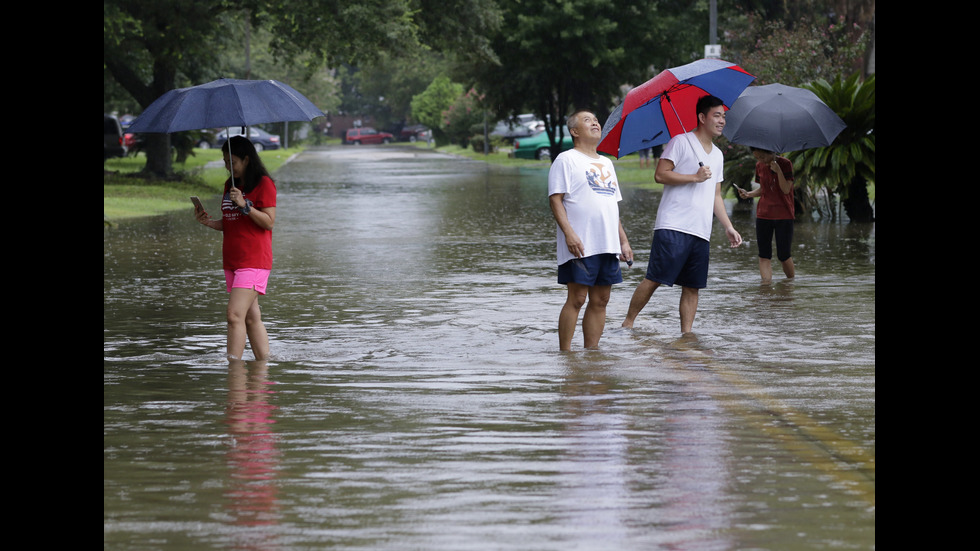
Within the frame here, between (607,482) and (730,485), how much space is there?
47 cm

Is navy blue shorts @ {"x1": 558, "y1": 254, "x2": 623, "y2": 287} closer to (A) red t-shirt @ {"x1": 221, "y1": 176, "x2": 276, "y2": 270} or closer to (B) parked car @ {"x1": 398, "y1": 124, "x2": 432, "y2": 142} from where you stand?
(A) red t-shirt @ {"x1": 221, "y1": 176, "x2": 276, "y2": 270}

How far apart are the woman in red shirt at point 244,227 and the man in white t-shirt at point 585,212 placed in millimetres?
1713

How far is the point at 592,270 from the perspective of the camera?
8.26 m

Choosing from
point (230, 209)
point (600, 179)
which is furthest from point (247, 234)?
point (600, 179)

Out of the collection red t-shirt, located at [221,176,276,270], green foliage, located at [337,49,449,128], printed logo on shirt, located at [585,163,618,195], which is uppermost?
green foliage, located at [337,49,449,128]

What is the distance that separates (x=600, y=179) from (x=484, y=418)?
7.27ft

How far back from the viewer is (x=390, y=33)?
95.6 feet

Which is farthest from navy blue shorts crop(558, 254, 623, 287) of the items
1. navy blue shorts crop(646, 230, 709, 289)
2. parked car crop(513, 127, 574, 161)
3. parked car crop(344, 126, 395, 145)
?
parked car crop(344, 126, 395, 145)

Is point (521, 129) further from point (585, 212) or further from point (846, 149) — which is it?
point (585, 212)

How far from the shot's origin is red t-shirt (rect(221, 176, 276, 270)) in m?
7.96

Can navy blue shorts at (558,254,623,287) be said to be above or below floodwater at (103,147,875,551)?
above

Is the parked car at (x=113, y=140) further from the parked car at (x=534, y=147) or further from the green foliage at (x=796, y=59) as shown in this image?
the green foliage at (x=796, y=59)
